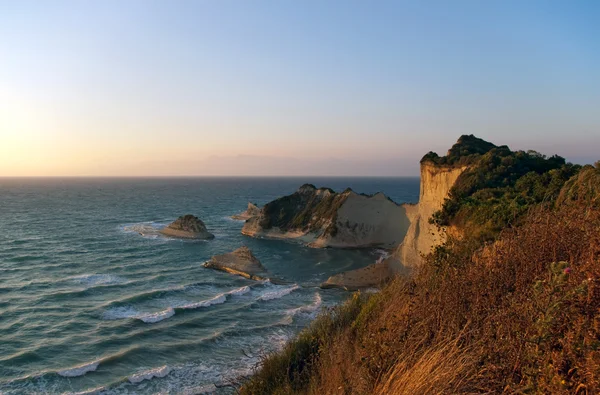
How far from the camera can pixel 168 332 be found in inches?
802

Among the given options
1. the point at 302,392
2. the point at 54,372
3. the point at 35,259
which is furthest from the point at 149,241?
the point at 302,392

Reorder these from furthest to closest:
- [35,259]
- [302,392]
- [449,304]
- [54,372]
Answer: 1. [35,259]
2. [54,372]
3. [302,392]
4. [449,304]

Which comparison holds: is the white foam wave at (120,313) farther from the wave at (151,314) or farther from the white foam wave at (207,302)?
the white foam wave at (207,302)

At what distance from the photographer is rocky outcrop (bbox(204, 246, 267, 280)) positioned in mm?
32438

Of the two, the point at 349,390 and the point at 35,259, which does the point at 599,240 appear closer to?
the point at 349,390

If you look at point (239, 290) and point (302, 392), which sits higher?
point (302, 392)

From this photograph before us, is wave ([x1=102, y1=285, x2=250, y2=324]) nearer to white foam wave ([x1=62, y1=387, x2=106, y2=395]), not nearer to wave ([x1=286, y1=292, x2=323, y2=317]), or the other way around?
wave ([x1=286, y1=292, x2=323, y2=317])

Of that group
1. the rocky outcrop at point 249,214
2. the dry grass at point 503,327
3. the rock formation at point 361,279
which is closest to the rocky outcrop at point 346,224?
the rocky outcrop at point 249,214

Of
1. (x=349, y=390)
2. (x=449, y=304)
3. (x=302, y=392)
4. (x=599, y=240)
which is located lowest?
(x=302, y=392)

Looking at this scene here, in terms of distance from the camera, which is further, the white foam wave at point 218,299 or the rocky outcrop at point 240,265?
the rocky outcrop at point 240,265

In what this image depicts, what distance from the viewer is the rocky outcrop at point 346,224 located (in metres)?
46.9

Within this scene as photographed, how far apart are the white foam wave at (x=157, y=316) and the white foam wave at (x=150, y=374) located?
5.64 metres

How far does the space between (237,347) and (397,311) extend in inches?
524

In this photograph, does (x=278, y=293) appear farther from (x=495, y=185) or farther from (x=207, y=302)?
(x=495, y=185)
